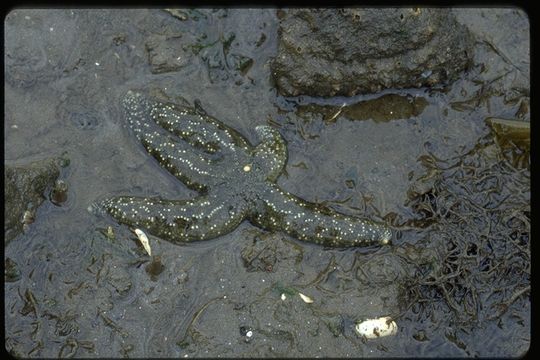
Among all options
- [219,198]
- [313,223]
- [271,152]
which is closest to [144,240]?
[219,198]

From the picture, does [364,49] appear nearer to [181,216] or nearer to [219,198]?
[219,198]

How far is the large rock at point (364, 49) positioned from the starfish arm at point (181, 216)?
163 centimetres

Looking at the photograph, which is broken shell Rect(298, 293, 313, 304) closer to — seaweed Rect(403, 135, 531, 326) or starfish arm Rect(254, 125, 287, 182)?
seaweed Rect(403, 135, 531, 326)

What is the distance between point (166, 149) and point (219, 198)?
2.77ft

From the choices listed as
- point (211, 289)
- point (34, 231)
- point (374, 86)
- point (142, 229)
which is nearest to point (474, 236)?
point (374, 86)

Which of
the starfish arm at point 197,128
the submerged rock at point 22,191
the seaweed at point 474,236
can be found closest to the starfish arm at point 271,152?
the starfish arm at point 197,128

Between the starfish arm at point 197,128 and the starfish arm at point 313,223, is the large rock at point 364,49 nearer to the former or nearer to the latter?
the starfish arm at point 197,128

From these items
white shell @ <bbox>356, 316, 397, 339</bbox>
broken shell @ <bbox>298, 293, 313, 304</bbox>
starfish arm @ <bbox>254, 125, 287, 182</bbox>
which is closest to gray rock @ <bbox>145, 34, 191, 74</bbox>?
starfish arm @ <bbox>254, 125, 287, 182</bbox>

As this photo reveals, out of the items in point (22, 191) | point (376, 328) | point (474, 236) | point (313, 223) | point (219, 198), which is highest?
point (22, 191)

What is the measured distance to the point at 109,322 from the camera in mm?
7113

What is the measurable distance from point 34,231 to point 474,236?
16.6 ft

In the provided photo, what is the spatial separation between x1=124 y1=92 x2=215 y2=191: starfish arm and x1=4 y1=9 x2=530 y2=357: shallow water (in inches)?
8.0

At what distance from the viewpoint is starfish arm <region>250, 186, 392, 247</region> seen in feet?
23.0

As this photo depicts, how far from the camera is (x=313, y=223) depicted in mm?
7027
